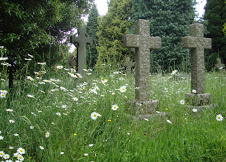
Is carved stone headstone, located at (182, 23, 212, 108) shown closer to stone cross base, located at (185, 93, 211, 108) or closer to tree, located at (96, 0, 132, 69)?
stone cross base, located at (185, 93, 211, 108)

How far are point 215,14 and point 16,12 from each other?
59.9 ft

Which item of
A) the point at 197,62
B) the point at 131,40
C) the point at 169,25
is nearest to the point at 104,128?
the point at 131,40

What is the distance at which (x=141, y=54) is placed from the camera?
3771 mm

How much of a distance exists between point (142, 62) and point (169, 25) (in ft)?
33.0

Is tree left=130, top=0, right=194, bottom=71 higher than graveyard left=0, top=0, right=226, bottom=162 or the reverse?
higher

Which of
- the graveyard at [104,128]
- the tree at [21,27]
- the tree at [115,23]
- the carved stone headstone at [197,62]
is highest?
the tree at [115,23]

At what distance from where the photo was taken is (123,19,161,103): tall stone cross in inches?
145

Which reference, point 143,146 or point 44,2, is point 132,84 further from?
point 44,2

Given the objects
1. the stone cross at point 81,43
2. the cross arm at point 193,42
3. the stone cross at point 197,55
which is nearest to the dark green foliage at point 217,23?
the stone cross at point 81,43

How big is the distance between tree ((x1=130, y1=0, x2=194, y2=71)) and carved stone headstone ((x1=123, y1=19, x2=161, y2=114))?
8.93 metres

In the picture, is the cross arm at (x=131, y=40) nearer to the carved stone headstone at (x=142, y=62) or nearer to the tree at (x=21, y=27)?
the carved stone headstone at (x=142, y=62)

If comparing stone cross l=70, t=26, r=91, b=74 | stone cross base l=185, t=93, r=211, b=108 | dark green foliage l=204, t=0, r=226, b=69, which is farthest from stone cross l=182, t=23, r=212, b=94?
dark green foliage l=204, t=0, r=226, b=69

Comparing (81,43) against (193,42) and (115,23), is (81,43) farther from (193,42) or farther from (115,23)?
(115,23)

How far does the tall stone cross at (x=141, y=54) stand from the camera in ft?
12.1
